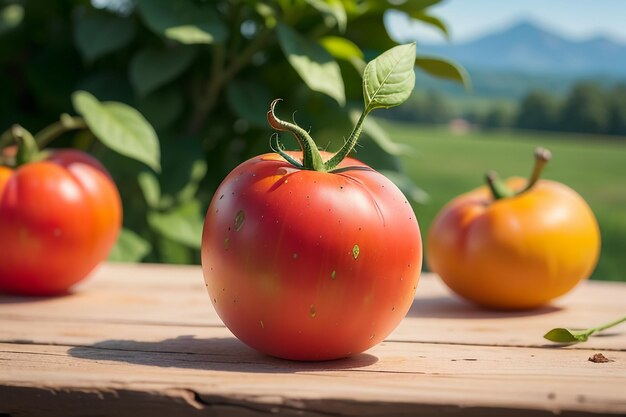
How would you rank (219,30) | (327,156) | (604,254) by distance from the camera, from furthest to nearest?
(604,254) < (219,30) < (327,156)

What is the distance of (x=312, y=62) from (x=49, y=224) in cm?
69

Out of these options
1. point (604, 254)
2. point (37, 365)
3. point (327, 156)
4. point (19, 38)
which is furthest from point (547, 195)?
point (604, 254)

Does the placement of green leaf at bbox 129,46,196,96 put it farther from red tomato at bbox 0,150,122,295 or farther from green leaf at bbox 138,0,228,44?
red tomato at bbox 0,150,122,295

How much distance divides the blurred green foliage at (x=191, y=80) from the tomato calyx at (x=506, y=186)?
1.58 ft

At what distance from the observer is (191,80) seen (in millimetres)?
2289

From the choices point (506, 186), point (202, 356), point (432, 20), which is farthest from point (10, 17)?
point (202, 356)

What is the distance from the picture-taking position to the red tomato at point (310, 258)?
96cm

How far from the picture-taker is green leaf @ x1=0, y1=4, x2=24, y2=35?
7.62 feet

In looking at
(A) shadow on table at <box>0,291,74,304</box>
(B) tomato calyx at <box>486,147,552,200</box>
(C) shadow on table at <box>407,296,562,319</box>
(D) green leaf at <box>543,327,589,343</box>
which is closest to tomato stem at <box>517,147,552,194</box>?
(B) tomato calyx at <box>486,147,552,200</box>

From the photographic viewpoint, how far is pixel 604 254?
490 centimetres

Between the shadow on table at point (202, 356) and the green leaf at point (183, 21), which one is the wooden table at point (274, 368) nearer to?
the shadow on table at point (202, 356)

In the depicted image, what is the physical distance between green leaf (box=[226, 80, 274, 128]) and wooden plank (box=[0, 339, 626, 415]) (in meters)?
1.04

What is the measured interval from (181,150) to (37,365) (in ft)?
3.83

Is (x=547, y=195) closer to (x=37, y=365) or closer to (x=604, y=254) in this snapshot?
(x=37, y=365)
